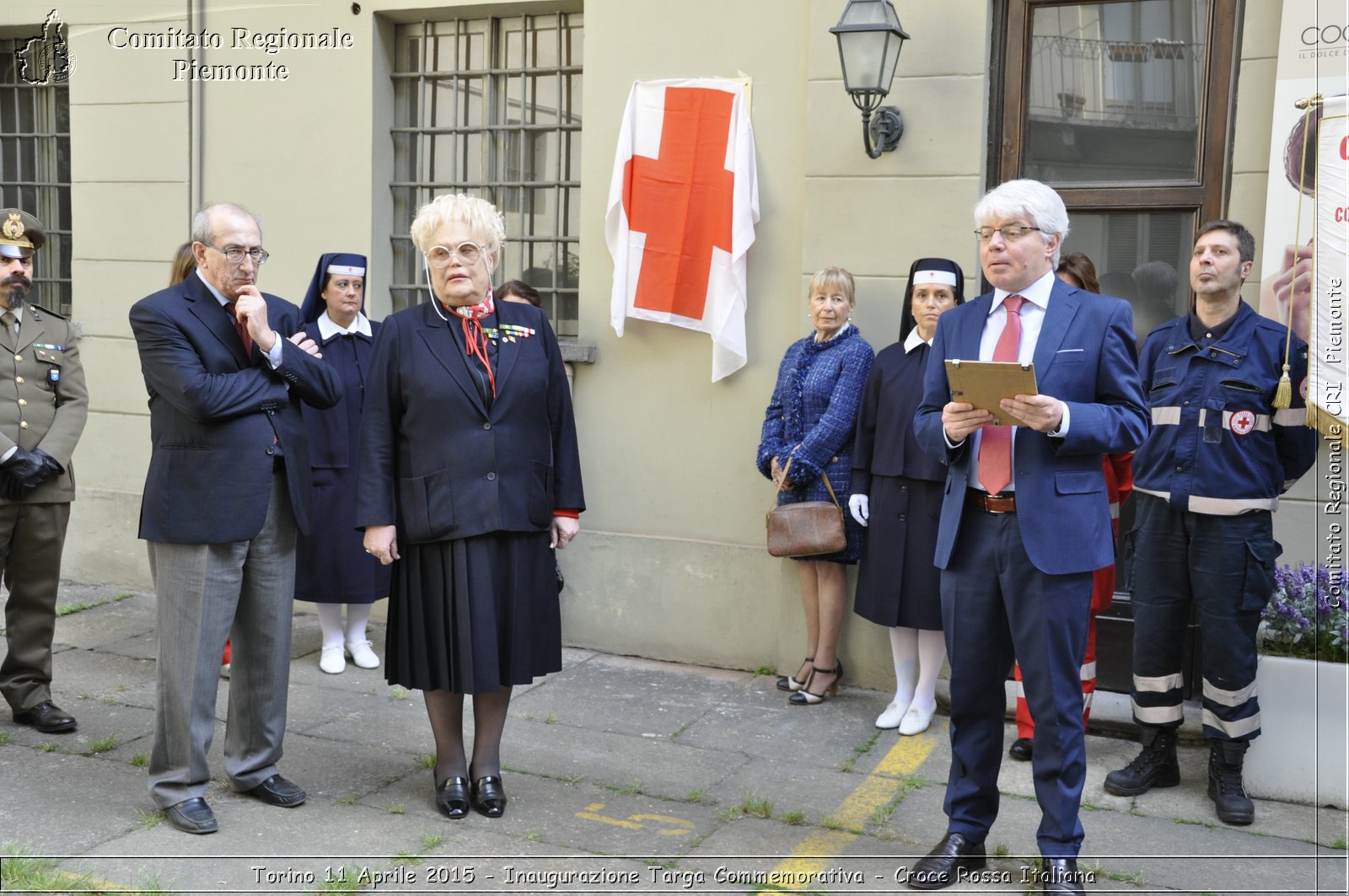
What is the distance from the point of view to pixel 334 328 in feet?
20.1

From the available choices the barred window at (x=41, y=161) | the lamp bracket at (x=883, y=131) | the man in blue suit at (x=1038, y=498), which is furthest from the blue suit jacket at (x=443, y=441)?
the barred window at (x=41, y=161)

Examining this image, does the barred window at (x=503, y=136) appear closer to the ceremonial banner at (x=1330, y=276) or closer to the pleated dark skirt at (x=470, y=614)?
the pleated dark skirt at (x=470, y=614)

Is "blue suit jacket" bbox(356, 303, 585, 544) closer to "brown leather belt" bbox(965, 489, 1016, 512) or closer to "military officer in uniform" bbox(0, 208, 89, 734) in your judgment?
"brown leather belt" bbox(965, 489, 1016, 512)

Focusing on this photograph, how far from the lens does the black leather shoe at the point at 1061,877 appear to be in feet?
12.2

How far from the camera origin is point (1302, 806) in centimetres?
466

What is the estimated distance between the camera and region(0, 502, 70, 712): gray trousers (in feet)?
17.2

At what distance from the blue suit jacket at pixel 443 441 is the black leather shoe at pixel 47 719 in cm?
196

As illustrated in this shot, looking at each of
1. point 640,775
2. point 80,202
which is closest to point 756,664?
point 640,775

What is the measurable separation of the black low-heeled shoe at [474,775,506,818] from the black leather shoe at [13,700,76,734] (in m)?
1.98

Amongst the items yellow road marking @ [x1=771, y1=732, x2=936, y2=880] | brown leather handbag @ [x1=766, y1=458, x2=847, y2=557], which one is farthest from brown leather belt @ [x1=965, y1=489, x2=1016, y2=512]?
brown leather handbag @ [x1=766, y1=458, x2=847, y2=557]

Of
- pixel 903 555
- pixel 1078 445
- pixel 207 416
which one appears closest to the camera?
pixel 1078 445

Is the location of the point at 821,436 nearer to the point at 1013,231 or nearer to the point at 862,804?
the point at 862,804

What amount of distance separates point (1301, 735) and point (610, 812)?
2576mm

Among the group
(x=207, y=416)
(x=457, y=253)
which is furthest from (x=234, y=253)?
(x=457, y=253)
